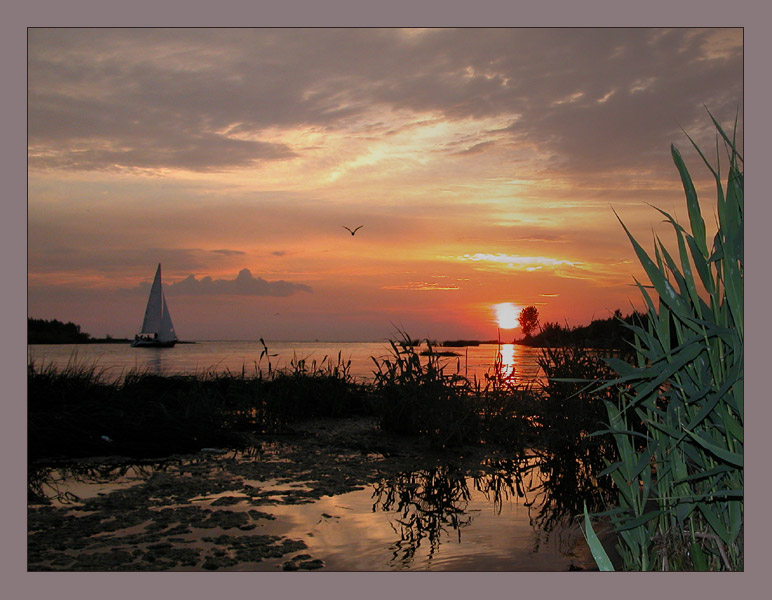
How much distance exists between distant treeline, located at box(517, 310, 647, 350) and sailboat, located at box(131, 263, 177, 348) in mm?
16211

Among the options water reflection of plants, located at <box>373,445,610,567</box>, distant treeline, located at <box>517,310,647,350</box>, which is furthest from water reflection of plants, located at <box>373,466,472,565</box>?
distant treeline, located at <box>517,310,647,350</box>

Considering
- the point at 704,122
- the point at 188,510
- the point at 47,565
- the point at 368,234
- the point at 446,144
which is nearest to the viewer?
the point at 47,565

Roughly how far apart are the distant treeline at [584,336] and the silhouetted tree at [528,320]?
7 centimetres

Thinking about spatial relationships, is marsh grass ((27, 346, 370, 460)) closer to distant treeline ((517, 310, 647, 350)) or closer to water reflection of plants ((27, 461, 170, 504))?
water reflection of plants ((27, 461, 170, 504))

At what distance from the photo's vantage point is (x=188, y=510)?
11.9 ft

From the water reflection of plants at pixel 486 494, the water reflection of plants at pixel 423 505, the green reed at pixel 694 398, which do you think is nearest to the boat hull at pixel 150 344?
the water reflection of plants at pixel 486 494

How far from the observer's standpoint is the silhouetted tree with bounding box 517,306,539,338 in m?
6.23

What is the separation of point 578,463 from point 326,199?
3092mm

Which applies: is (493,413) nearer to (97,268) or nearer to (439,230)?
(439,230)

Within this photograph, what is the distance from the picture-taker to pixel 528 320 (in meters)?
6.36

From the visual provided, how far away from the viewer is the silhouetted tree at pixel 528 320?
6230mm

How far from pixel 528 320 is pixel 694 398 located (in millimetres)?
4182

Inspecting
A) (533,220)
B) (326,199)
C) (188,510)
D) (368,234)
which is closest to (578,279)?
(533,220)

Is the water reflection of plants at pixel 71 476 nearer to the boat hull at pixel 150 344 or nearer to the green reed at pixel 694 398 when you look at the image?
the green reed at pixel 694 398
